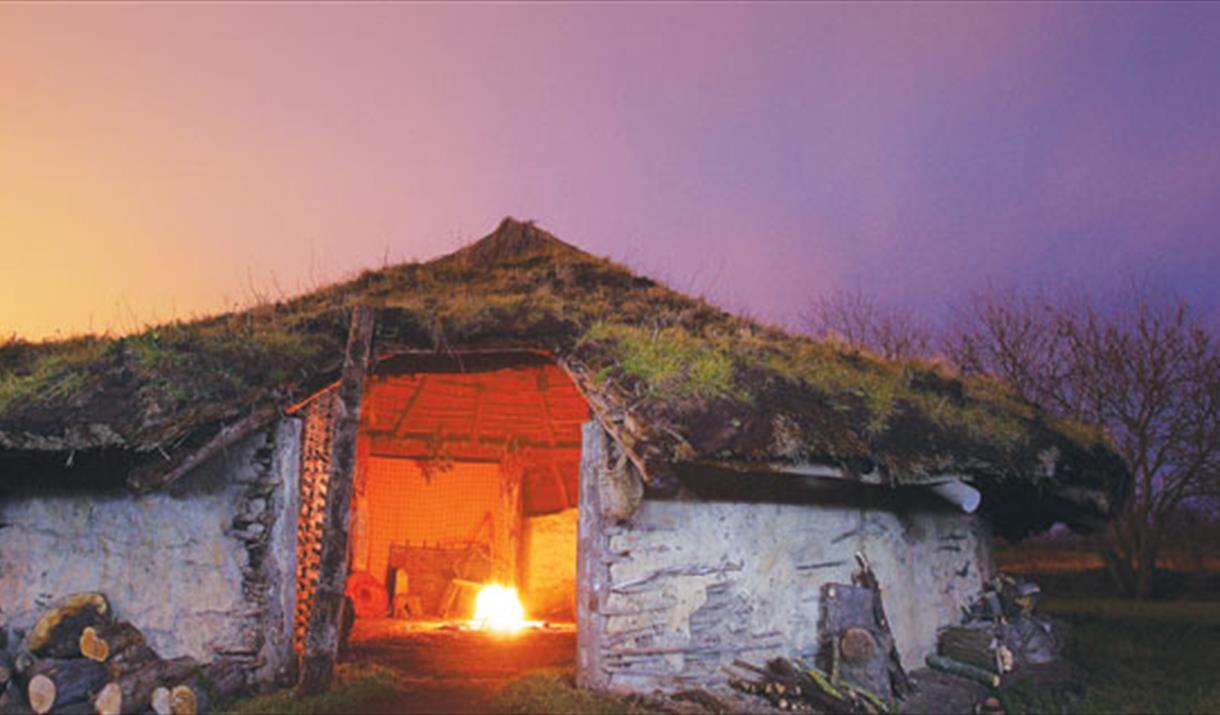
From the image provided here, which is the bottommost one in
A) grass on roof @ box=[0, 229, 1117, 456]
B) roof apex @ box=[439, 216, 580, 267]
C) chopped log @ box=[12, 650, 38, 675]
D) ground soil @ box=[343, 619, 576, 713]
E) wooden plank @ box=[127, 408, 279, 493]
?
ground soil @ box=[343, 619, 576, 713]

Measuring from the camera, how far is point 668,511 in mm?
7625

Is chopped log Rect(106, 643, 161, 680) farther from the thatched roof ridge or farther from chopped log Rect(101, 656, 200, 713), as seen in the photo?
the thatched roof ridge

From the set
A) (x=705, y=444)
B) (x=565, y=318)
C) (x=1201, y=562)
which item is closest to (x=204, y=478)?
(x=565, y=318)

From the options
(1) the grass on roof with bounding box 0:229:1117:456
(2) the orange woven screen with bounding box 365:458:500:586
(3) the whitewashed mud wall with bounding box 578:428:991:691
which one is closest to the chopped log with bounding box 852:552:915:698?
(3) the whitewashed mud wall with bounding box 578:428:991:691

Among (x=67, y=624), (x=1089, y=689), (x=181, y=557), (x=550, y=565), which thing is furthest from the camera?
(x=550, y=565)

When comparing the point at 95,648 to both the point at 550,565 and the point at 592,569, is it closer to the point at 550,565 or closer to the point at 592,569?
the point at 592,569

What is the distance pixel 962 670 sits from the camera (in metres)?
8.83

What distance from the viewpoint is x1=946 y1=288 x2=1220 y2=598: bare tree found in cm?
1886

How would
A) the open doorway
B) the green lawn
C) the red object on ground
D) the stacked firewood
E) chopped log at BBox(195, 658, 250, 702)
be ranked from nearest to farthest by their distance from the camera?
chopped log at BBox(195, 658, 250, 702)
the stacked firewood
the green lawn
the red object on ground
the open doorway

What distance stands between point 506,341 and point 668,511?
2.37m

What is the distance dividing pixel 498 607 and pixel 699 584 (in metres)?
6.45

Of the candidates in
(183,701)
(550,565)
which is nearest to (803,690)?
(183,701)

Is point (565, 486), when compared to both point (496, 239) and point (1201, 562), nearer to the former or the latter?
point (496, 239)

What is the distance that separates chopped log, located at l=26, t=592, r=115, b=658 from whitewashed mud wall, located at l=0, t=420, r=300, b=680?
0.16 m
